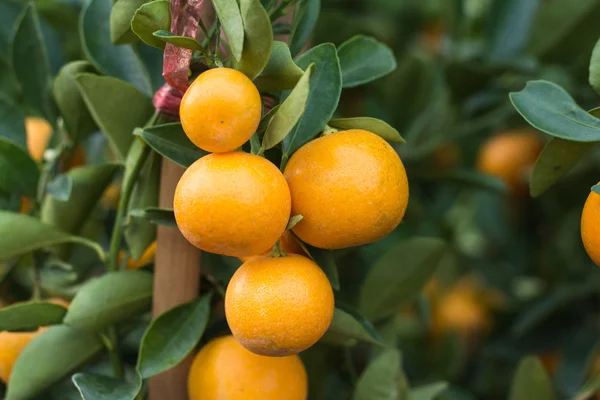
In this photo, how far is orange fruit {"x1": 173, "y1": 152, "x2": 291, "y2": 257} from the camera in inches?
18.5

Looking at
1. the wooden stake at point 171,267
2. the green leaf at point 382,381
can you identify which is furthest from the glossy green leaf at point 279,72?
the green leaf at point 382,381

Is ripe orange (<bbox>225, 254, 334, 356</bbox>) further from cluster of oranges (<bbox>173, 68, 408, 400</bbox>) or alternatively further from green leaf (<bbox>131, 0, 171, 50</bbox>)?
green leaf (<bbox>131, 0, 171, 50</bbox>)

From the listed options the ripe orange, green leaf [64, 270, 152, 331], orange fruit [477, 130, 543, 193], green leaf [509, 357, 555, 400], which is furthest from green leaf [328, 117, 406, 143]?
orange fruit [477, 130, 543, 193]

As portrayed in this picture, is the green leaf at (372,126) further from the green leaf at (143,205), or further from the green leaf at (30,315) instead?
the green leaf at (30,315)

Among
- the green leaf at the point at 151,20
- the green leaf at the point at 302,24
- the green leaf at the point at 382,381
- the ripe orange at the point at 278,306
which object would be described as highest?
the green leaf at the point at 151,20

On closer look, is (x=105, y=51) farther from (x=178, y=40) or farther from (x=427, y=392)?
(x=427, y=392)

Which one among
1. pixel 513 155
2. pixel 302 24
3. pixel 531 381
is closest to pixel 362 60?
pixel 302 24

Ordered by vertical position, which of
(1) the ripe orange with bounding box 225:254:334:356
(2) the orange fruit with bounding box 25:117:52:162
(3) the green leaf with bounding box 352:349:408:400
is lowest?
(3) the green leaf with bounding box 352:349:408:400

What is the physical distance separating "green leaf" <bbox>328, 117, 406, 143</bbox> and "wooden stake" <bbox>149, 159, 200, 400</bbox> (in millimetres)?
149

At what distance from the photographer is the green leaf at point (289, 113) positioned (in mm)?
470

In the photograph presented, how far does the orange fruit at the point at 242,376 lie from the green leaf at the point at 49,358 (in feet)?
0.39

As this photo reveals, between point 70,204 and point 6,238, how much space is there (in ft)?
0.27

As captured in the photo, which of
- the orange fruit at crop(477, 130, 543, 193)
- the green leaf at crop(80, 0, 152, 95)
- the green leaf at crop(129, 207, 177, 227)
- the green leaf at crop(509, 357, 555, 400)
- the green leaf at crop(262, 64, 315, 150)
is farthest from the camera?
the orange fruit at crop(477, 130, 543, 193)

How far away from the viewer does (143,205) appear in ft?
2.18
